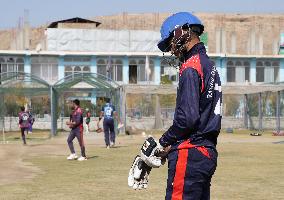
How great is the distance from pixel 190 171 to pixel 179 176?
9 cm

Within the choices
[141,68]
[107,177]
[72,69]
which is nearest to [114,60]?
[141,68]

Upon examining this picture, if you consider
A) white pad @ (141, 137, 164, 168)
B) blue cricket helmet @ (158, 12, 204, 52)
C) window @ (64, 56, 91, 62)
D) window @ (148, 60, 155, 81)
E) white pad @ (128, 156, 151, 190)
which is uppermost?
window @ (64, 56, 91, 62)

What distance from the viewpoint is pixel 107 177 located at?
14.1 metres

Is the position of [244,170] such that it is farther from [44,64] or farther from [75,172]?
[44,64]

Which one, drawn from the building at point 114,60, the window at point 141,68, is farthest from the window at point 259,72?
the window at point 141,68

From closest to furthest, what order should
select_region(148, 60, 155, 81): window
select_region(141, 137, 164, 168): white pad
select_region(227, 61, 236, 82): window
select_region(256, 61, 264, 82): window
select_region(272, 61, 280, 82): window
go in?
select_region(141, 137, 164, 168): white pad < select_region(148, 60, 155, 81): window < select_region(227, 61, 236, 82): window < select_region(256, 61, 264, 82): window < select_region(272, 61, 280, 82): window

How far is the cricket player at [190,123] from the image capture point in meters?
4.59

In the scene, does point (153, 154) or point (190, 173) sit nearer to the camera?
point (190, 173)

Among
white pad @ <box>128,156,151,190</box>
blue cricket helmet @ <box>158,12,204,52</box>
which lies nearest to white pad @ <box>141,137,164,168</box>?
white pad @ <box>128,156,151,190</box>

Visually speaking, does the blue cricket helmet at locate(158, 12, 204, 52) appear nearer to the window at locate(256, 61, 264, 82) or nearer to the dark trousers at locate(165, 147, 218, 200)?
the dark trousers at locate(165, 147, 218, 200)

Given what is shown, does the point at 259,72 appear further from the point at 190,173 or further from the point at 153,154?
the point at 190,173

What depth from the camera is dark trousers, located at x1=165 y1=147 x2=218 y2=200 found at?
4594 millimetres

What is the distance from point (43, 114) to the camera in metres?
45.8

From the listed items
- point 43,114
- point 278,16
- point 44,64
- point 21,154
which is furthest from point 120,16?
point 21,154
